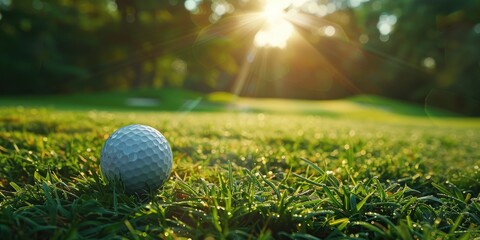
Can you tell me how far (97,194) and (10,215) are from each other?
37cm

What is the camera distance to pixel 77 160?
229 cm

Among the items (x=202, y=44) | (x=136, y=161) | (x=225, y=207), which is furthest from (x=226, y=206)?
(x=202, y=44)

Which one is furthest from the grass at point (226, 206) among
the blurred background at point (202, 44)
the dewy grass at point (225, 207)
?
the blurred background at point (202, 44)

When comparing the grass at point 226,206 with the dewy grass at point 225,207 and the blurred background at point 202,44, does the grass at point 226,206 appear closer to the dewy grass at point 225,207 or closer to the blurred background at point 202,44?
the dewy grass at point 225,207

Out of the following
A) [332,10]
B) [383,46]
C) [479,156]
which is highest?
[332,10]

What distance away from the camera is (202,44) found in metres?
23.7

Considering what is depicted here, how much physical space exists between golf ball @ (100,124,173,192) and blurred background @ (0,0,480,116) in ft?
69.0

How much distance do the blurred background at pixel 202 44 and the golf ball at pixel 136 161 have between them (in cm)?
2103

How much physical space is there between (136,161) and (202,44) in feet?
74.3

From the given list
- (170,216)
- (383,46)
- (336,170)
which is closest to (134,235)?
(170,216)

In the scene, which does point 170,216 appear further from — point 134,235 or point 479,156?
point 479,156

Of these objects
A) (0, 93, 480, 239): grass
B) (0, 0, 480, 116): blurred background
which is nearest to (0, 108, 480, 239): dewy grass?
→ (0, 93, 480, 239): grass

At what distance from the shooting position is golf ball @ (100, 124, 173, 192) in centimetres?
174

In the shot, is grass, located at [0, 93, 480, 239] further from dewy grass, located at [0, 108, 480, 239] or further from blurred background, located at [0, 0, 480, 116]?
blurred background, located at [0, 0, 480, 116]
